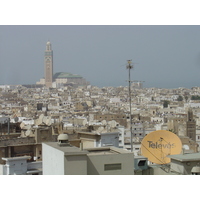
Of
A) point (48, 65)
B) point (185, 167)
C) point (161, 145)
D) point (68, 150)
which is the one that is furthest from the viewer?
point (48, 65)

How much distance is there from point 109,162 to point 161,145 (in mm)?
936

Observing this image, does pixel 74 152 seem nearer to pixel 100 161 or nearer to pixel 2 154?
pixel 100 161

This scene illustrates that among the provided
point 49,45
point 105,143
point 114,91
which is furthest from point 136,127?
point 49,45

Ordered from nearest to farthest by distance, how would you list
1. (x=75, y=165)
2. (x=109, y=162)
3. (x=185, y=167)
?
(x=75, y=165) → (x=109, y=162) → (x=185, y=167)

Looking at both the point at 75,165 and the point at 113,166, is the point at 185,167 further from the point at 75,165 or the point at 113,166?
the point at 75,165

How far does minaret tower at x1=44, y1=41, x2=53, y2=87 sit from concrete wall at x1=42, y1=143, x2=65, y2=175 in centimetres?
7529

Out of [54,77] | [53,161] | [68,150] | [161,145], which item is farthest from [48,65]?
[68,150]

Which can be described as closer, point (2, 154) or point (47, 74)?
point (2, 154)

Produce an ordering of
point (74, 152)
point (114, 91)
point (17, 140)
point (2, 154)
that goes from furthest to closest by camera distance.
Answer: point (114, 91) < point (17, 140) < point (2, 154) < point (74, 152)

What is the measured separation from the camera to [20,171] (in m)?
5.08

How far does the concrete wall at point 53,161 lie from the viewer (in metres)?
3.95

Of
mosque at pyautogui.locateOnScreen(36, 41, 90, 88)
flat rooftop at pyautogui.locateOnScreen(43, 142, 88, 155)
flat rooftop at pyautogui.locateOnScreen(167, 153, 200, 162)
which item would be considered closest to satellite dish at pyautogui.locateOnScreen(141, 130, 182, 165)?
flat rooftop at pyautogui.locateOnScreen(167, 153, 200, 162)

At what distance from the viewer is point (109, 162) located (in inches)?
163

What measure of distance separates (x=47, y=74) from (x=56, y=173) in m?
79.2
